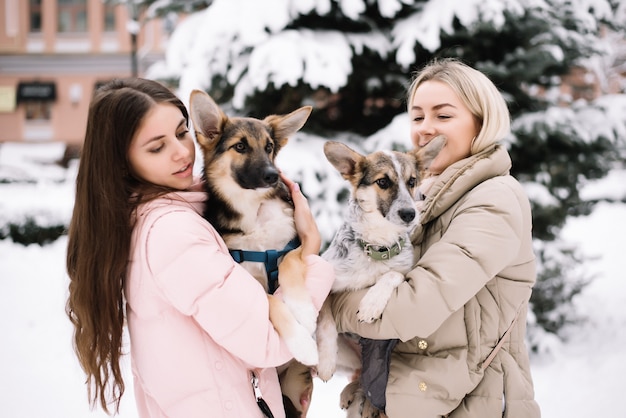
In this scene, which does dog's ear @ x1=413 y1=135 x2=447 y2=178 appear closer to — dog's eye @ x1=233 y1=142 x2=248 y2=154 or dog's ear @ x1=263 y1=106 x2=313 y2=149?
dog's ear @ x1=263 y1=106 x2=313 y2=149

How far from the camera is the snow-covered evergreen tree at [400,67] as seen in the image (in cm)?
418

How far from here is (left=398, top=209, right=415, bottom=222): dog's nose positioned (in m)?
2.27

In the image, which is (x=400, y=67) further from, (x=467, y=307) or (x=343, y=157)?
(x=467, y=307)

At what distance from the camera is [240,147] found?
2354 millimetres

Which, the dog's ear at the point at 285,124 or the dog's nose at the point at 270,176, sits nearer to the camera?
the dog's nose at the point at 270,176

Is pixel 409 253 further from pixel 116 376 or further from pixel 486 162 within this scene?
pixel 116 376

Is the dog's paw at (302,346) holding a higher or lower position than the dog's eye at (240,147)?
lower

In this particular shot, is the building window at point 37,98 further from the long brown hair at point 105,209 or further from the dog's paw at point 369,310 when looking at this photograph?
the dog's paw at point 369,310

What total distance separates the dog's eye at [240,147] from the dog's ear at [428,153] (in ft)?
2.84

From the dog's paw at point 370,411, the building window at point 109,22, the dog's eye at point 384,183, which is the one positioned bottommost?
the building window at point 109,22

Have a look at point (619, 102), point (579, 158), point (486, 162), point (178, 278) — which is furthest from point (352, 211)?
point (619, 102)

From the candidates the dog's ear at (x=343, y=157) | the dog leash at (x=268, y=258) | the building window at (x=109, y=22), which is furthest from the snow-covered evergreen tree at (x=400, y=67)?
the building window at (x=109, y=22)

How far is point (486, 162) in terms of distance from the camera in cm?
197

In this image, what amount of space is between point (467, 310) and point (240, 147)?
127cm
